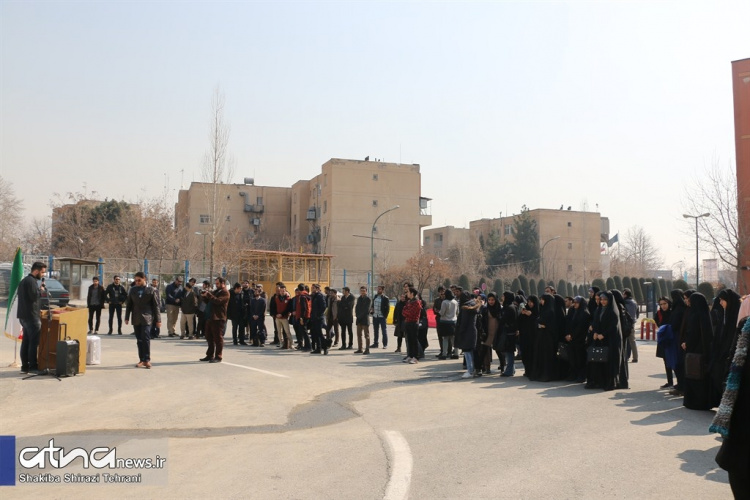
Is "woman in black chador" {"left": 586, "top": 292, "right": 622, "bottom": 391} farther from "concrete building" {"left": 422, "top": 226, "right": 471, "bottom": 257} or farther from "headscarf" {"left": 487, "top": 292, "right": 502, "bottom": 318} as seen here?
"concrete building" {"left": 422, "top": 226, "right": 471, "bottom": 257}

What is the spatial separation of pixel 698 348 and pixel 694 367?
1.80 feet

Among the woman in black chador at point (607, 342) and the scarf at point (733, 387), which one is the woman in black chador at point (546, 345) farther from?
the scarf at point (733, 387)

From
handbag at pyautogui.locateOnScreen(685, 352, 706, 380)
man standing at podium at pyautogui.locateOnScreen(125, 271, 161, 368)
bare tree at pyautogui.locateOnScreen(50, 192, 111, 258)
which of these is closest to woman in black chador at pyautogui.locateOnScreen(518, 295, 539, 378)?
handbag at pyautogui.locateOnScreen(685, 352, 706, 380)

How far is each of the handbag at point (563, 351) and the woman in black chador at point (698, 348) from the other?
2323 millimetres

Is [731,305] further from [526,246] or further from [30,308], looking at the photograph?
[526,246]

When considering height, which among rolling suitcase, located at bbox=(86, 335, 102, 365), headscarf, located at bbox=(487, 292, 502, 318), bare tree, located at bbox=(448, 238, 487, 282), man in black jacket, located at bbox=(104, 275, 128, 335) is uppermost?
bare tree, located at bbox=(448, 238, 487, 282)

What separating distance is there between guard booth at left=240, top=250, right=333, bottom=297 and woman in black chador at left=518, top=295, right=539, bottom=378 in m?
24.4

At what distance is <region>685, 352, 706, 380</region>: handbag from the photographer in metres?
10.2

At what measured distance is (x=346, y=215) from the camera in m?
72.4

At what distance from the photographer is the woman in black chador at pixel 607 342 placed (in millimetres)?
12172

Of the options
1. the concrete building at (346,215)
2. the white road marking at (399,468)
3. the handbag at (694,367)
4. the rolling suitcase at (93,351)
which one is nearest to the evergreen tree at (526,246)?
the concrete building at (346,215)

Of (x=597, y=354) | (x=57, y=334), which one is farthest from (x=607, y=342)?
(x=57, y=334)

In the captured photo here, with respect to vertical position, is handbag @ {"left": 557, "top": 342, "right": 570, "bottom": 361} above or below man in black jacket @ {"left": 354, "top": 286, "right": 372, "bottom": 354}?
below

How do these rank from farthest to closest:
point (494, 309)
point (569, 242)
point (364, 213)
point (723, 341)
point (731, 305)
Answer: point (569, 242), point (364, 213), point (494, 309), point (731, 305), point (723, 341)
